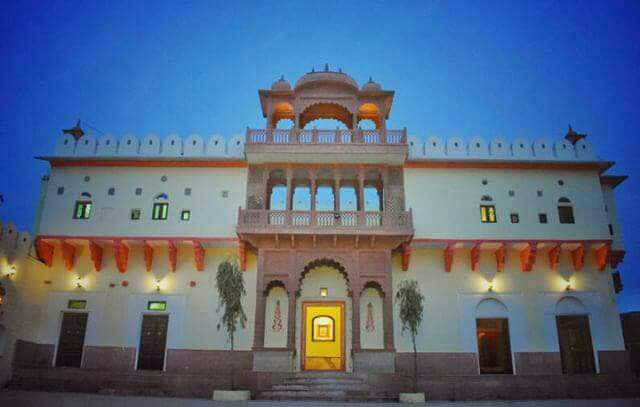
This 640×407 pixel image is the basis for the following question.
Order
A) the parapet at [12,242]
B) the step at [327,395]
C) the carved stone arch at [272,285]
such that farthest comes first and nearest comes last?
the carved stone arch at [272,285], the parapet at [12,242], the step at [327,395]

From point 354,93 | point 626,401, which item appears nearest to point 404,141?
point 354,93

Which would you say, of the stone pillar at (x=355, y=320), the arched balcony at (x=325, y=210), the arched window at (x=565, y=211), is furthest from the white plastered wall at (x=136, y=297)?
the arched window at (x=565, y=211)

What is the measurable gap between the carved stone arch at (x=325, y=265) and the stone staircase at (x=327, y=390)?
11.2ft

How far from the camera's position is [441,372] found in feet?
59.8

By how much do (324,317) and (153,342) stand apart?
682 centimetres

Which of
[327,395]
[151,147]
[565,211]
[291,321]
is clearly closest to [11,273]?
[151,147]

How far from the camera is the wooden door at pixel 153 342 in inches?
731

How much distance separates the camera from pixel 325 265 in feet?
63.5

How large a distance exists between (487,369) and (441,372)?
1.90 m

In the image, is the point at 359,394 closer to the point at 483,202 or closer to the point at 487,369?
the point at 487,369

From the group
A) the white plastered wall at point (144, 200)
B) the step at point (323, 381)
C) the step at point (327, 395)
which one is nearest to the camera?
the step at point (327, 395)

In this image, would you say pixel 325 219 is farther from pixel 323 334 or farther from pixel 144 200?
pixel 144 200

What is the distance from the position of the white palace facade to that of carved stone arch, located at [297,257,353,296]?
12cm

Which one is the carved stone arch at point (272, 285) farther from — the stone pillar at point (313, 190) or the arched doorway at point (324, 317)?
the stone pillar at point (313, 190)
